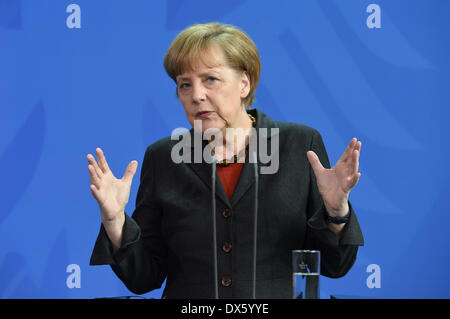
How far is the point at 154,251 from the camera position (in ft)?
6.30

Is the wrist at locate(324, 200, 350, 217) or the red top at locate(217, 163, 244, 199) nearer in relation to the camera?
the wrist at locate(324, 200, 350, 217)

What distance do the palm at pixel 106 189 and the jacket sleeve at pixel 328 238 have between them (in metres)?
0.51

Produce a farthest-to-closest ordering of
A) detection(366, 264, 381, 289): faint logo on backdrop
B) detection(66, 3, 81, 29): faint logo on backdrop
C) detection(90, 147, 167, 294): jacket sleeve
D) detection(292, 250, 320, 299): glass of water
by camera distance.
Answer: detection(66, 3, 81, 29): faint logo on backdrop → detection(366, 264, 381, 289): faint logo on backdrop → detection(90, 147, 167, 294): jacket sleeve → detection(292, 250, 320, 299): glass of water

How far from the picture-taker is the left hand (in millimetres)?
1459

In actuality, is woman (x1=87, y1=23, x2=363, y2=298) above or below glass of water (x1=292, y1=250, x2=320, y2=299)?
above

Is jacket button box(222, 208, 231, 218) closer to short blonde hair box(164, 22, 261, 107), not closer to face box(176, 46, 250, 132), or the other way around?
face box(176, 46, 250, 132)

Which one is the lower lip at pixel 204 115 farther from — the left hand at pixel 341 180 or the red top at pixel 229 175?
the left hand at pixel 341 180

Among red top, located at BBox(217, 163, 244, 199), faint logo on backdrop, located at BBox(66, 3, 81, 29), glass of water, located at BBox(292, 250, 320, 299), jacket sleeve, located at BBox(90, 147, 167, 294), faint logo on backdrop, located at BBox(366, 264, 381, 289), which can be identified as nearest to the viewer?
glass of water, located at BBox(292, 250, 320, 299)

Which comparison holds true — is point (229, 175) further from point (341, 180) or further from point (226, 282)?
point (341, 180)

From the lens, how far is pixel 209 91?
1787 millimetres

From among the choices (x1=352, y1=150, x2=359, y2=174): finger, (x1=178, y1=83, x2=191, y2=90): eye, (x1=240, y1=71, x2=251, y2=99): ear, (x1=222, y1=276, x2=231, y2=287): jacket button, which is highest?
(x1=240, y1=71, x2=251, y2=99): ear

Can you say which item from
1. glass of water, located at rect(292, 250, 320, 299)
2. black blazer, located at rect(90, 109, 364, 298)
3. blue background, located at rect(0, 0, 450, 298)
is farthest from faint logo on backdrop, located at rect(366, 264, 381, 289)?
glass of water, located at rect(292, 250, 320, 299)
